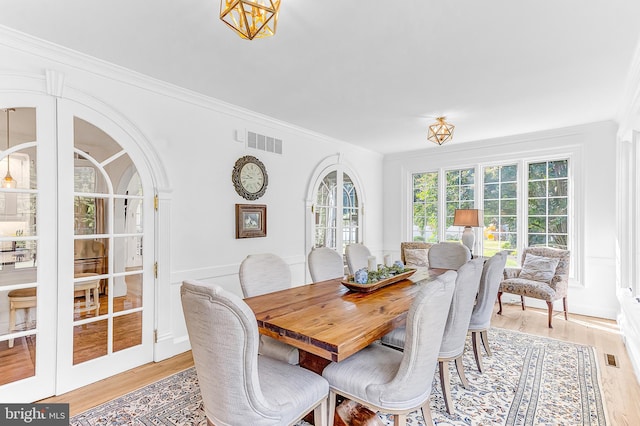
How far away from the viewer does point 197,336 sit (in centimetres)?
140

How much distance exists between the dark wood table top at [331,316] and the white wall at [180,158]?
1.19 meters

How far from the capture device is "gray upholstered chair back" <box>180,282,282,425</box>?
4.21ft

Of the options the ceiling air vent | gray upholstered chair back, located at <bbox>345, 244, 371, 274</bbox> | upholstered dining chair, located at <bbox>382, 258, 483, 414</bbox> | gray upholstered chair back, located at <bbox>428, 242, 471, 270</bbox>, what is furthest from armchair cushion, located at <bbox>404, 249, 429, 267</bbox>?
upholstered dining chair, located at <bbox>382, 258, 483, 414</bbox>

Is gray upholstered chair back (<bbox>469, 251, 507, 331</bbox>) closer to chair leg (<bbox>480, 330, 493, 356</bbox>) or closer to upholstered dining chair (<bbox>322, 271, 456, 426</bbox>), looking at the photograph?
chair leg (<bbox>480, 330, 493, 356</bbox>)

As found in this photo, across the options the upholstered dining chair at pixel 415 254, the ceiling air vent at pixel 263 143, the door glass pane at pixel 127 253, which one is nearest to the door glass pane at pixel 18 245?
the door glass pane at pixel 127 253

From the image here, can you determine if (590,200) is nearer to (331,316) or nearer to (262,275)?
(331,316)

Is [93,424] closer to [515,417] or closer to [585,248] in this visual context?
[515,417]

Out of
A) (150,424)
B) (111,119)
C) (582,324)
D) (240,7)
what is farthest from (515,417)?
(111,119)

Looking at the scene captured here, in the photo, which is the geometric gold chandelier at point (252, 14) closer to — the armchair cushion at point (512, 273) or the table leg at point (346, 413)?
the table leg at point (346, 413)

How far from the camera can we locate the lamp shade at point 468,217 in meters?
4.71

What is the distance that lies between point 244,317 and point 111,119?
2.30 m

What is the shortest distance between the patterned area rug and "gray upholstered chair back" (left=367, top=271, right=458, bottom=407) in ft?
2.30

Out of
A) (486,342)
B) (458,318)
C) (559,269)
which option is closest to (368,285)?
(458,318)

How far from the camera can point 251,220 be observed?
3.75m
